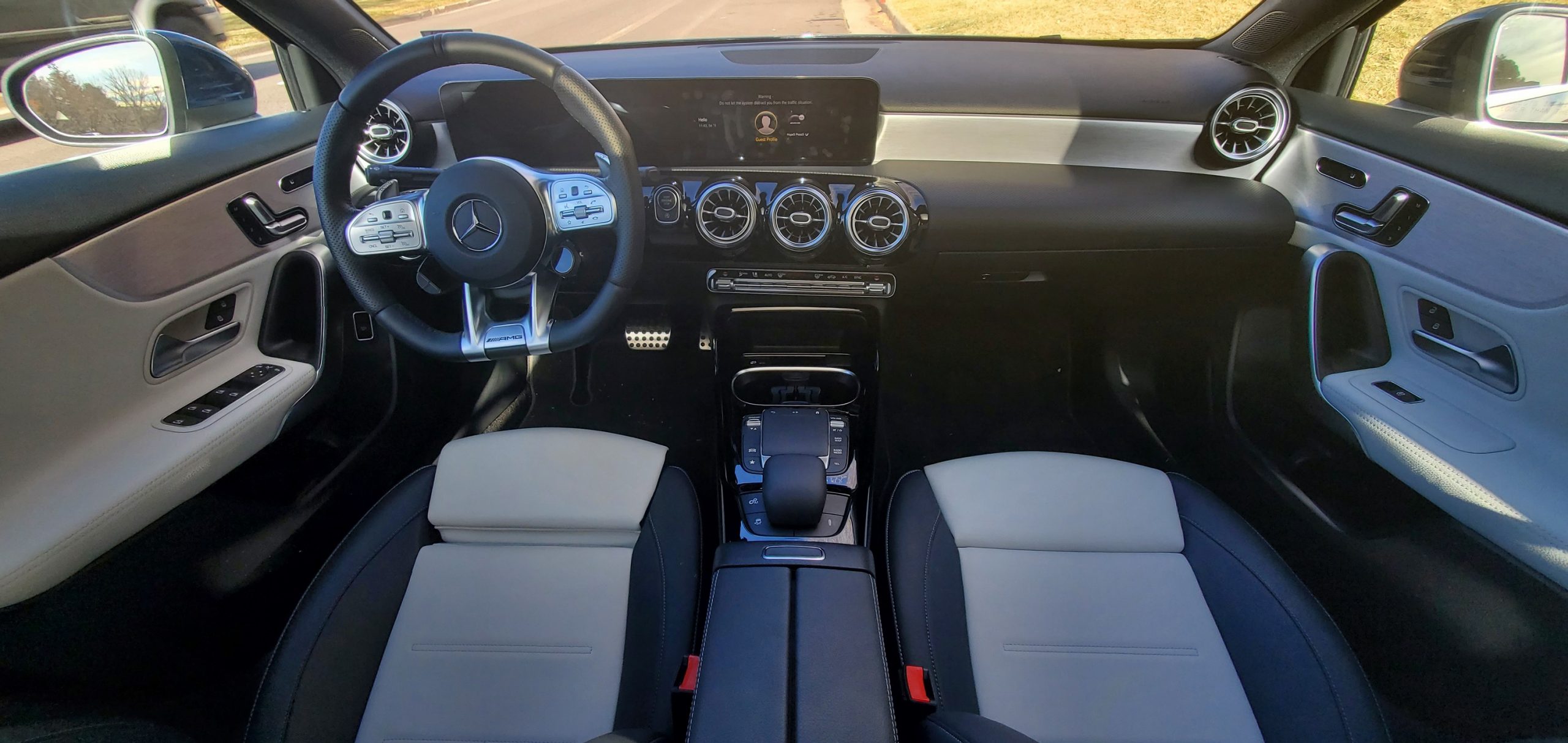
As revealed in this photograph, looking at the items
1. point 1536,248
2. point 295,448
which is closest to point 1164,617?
point 1536,248

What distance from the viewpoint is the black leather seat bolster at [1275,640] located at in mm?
1228

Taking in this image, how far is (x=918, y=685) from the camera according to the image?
1133 millimetres

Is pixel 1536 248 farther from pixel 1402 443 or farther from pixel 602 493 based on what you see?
pixel 602 493

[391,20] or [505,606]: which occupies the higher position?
[391,20]

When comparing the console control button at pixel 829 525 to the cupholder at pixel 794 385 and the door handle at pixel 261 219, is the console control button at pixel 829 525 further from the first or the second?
the door handle at pixel 261 219

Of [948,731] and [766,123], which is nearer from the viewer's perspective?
[948,731]

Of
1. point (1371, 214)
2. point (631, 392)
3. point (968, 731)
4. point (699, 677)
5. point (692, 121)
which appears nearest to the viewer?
point (968, 731)

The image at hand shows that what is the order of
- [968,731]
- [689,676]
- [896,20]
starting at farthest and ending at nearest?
[896,20], [689,676], [968,731]

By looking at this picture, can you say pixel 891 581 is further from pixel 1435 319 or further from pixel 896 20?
pixel 896 20

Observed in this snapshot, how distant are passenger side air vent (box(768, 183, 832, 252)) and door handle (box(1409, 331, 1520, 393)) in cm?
156

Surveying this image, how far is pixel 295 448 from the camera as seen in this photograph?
1.84 metres

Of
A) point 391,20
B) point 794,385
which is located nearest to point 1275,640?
point 794,385

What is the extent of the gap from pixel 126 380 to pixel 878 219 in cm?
178

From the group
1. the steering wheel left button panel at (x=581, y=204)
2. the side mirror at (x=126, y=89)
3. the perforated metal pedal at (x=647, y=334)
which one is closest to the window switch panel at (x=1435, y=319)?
the steering wheel left button panel at (x=581, y=204)
